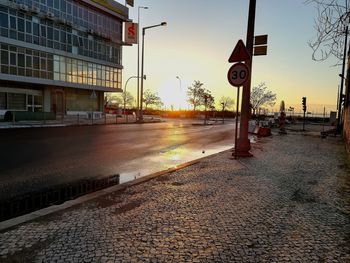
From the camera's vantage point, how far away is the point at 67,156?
9.73 meters

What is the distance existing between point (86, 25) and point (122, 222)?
138ft

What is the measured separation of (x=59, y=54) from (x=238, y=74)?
3333 cm

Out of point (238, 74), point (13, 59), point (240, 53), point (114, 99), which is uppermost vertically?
point (13, 59)

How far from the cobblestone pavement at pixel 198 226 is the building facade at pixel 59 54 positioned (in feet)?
93.1

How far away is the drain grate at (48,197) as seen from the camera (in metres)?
4.66

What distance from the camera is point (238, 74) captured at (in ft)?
30.3

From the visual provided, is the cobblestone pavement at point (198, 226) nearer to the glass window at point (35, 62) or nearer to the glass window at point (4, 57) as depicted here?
the glass window at point (4, 57)

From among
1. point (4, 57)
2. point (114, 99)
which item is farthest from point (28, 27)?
point (114, 99)

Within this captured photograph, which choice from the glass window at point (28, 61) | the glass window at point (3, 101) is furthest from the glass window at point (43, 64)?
the glass window at point (3, 101)

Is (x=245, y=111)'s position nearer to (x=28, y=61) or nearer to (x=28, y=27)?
(x=28, y=61)

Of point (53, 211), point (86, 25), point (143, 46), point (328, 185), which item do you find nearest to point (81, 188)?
point (53, 211)

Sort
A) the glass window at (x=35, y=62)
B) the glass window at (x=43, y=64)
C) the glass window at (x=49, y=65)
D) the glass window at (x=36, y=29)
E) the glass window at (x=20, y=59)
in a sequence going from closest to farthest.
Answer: the glass window at (x=20, y=59) < the glass window at (x=36, y=29) < the glass window at (x=35, y=62) < the glass window at (x=43, y=64) < the glass window at (x=49, y=65)

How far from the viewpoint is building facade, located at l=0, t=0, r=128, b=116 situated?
32.1 metres

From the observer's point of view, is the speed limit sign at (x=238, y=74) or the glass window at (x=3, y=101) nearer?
the speed limit sign at (x=238, y=74)
